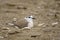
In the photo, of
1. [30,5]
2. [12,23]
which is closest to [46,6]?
[30,5]

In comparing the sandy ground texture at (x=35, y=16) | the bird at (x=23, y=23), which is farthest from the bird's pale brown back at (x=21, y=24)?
the sandy ground texture at (x=35, y=16)

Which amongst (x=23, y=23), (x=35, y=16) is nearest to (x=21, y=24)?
(x=23, y=23)

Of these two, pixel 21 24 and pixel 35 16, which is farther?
pixel 35 16

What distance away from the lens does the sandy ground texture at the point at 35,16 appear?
4.40 meters

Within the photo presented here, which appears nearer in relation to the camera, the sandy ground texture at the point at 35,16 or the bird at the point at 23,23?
the sandy ground texture at the point at 35,16

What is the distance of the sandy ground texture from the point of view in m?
4.40

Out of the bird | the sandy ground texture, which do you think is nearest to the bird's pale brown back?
the bird

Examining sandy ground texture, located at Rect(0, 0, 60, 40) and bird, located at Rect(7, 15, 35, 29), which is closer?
sandy ground texture, located at Rect(0, 0, 60, 40)

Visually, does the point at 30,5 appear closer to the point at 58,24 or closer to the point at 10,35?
the point at 58,24

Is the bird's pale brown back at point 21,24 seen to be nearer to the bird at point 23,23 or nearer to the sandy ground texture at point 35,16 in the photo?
the bird at point 23,23

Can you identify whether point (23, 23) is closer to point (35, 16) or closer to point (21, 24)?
point (21, 24)

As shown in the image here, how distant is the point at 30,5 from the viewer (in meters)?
6.05

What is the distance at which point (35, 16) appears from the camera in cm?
538

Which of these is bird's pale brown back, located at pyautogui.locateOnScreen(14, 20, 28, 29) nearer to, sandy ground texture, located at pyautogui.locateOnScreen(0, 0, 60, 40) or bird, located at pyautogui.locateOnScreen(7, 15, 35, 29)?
bird, located at pyautogui.locateOnScreen(7, 15, 35, 29)
